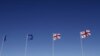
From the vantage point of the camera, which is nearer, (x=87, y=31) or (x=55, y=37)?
(x=87, y=31)

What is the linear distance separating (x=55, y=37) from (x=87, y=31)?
Answer: 24.1ft

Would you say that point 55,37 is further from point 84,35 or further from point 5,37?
point 5,37

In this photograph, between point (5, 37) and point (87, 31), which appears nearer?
point (87, 31)

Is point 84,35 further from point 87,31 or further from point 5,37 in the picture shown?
point 5,37

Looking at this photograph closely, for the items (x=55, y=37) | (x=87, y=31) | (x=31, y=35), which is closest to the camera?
(x=87, y=31)

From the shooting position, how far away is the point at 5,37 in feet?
185

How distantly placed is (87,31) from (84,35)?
40.4 inches

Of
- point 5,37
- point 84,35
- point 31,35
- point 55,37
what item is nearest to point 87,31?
point 84,35

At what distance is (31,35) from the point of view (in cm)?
5422

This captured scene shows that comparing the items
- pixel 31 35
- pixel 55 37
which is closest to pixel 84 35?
pixel 55 37

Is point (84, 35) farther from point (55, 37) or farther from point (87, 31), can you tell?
point (55, 37)

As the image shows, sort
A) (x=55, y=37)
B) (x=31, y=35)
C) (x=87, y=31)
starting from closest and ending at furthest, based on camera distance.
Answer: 1. (x=87, y=31)
2. (x=55, y=37)
3. (x=31, y=35)

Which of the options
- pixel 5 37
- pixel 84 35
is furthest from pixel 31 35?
pixel 84 35

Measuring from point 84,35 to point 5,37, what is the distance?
Answer: 73.9 feet
